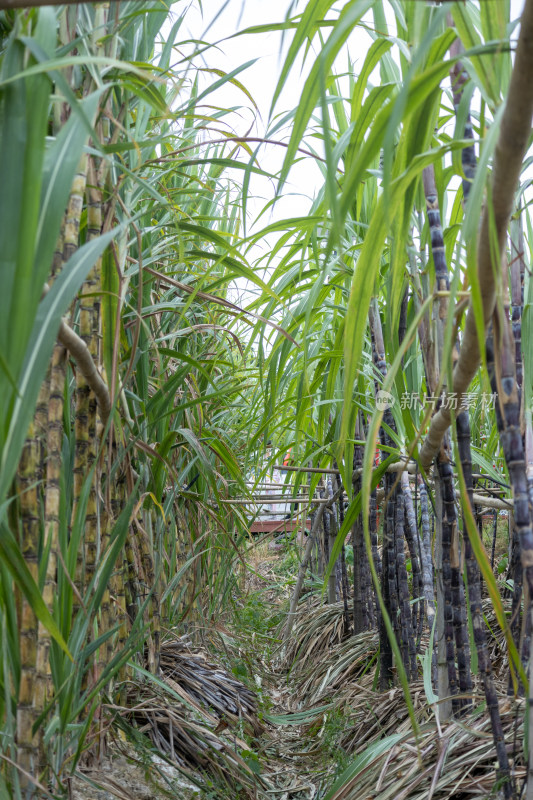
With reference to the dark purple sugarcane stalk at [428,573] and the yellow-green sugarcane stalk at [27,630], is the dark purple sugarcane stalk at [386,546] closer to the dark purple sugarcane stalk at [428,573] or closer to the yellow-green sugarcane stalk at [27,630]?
the dark purple sugarcane stalk at [428,573]

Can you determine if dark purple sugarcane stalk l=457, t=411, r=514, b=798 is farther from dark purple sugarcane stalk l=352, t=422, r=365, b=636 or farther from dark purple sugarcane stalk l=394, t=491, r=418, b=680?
dark purple sugarcane stalk l=352, t=422, r=365, b=636

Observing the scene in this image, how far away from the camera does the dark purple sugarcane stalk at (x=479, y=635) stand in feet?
2.01

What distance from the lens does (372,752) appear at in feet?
3.13

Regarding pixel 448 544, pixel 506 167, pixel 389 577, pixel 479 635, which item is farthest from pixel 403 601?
pixel 506 167

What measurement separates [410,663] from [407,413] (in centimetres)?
60

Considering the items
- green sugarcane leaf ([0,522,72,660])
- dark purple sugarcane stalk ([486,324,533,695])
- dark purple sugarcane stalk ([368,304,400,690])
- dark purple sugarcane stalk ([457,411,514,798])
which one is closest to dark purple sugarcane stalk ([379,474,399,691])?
dark purple sugarcane stalk ([368,304,400,690])

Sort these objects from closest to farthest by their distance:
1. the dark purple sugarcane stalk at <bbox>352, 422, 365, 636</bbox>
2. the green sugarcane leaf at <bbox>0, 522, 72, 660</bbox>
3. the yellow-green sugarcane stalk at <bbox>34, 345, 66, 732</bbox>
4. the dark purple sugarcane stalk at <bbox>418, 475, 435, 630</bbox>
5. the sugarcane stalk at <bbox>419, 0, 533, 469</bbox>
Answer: the sugarcane stalk at <bbox>419, 0, 533, 469</bbox>
the green sugarcane leaf at <bbox>0, 522, 72, 660</bbox>
the yellow-green sugarcane stalk at <bbox>34, 345, 66, 732</bbox>
the dark purple sugarcane stalk at <bbox>418, 475, 435, 630</bbox>
the dark purple sugarcane stalk at <bbox>352, 422, 365, 636</bbox>

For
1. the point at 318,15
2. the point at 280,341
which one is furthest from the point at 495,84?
the point at 280,341

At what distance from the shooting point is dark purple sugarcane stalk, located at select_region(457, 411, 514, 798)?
2.01 feet

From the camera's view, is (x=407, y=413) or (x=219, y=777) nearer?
(x=407, y=413)

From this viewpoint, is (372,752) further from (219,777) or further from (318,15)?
(318,15)

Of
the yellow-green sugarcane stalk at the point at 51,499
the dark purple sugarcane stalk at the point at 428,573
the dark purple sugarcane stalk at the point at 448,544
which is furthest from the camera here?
the dark purple sugarcane stalk at the point at 428,573

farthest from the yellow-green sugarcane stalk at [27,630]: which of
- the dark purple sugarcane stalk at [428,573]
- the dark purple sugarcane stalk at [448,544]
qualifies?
the dark purple sugarcane stalk at [428,573]

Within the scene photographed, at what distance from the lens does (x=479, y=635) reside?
0.68 meters
